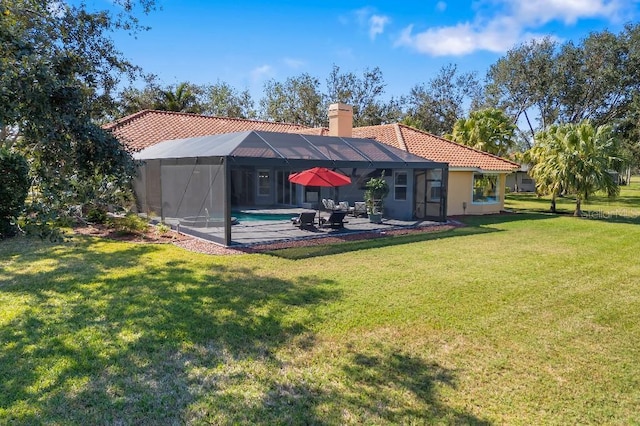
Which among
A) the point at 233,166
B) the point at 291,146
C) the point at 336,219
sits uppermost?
the point at 291,146

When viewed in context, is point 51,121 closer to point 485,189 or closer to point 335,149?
point 335,149

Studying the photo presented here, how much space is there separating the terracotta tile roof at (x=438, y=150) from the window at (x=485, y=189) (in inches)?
33.9

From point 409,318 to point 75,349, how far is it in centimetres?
455

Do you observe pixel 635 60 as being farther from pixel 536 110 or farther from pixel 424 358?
pixel 424 358

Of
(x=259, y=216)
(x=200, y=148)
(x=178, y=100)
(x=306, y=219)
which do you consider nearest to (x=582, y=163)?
(x=306, y=219)

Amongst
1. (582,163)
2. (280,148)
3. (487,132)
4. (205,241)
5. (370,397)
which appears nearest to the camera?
(370,397)

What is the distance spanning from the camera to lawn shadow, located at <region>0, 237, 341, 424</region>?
4113 millimetres

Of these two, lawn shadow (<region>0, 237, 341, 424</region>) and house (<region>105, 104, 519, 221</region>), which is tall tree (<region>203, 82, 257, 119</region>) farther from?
lawn shadow (<region>0, 237, 341, 424</region>)

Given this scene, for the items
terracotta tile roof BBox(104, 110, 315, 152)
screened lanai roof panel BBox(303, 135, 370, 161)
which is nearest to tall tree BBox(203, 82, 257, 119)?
terracotta tile roof BBox(104, 110, 315, 152)

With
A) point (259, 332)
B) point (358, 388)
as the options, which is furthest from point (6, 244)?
point (358, 388)

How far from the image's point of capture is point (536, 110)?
40438 mm

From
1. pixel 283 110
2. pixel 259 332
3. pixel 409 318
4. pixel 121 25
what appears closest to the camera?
pixel 259 332

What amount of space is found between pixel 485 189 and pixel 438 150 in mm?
3402

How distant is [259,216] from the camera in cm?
2056
